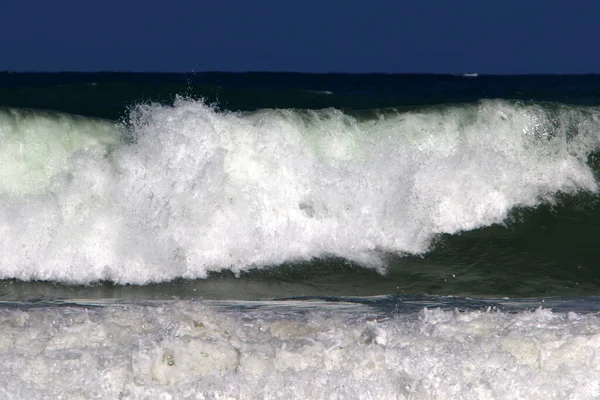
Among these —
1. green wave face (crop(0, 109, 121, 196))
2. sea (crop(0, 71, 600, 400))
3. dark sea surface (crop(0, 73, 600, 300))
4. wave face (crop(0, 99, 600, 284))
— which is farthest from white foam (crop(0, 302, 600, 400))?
green wave face (crop(0, 109, 121, 196))

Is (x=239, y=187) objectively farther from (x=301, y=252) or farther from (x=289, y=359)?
(x=289, y=359)

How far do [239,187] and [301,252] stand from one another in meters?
0.82

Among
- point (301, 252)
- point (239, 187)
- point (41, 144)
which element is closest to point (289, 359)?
point (301, 252)

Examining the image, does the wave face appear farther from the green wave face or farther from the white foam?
the white foam

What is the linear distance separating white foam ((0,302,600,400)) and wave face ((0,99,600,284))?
2.86 metres

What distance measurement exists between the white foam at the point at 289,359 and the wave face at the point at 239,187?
2.86m

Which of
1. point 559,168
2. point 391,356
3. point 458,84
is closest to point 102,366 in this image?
point 391,356

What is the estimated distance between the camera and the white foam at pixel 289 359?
327 centimetres

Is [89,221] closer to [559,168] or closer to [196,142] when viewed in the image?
[196,142]

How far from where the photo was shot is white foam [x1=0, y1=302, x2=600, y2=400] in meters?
3.27

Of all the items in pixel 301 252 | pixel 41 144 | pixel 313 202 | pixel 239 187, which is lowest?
pixel 301 252

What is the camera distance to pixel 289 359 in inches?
134

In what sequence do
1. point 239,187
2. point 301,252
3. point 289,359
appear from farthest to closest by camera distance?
point 239,187 → point 301,252 → point 289,359

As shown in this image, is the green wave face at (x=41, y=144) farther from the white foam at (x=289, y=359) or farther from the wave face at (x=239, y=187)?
the white foam at (x=289, y=359)
